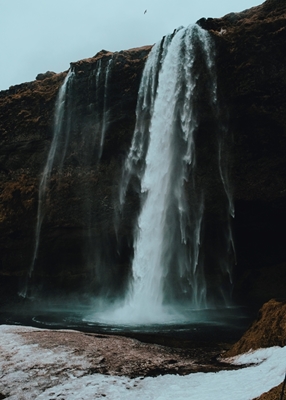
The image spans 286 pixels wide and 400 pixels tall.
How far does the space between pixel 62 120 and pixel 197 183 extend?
1237cm

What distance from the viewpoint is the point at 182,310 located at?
24391 mm

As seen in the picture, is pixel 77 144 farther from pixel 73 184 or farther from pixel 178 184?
pixel 178 184

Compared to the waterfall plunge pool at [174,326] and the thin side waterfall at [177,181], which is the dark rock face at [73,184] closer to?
the thin side waterfall at [177,181]

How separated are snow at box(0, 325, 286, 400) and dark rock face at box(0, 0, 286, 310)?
17.8 metres

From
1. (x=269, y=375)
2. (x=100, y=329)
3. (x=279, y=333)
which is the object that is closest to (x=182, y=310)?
(x=100, y=329)

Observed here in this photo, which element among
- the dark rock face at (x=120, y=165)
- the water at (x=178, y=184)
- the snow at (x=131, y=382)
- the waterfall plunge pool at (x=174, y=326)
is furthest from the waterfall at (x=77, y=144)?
the snow at (x=131, y=382)

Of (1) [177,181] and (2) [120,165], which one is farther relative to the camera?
(2) [120,165]

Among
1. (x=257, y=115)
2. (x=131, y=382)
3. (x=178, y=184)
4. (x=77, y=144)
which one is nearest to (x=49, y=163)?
(x=77, y=144)

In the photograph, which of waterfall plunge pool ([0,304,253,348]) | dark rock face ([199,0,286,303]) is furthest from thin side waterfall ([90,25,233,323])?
waterfall plunge pool ([0,304,253,348])

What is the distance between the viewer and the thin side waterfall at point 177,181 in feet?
84.9

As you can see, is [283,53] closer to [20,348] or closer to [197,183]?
[197,183]

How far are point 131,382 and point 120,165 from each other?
22.2 m

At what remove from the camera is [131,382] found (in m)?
7.96

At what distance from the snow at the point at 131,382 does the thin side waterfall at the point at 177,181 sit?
51.6ft
